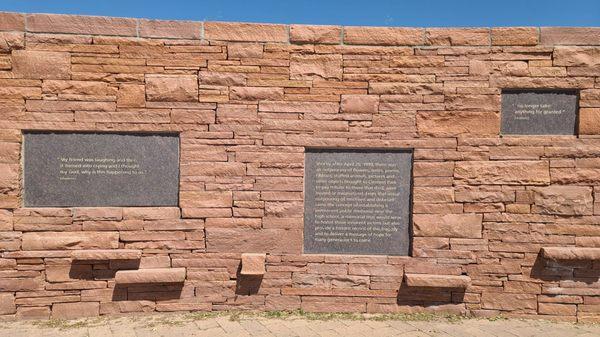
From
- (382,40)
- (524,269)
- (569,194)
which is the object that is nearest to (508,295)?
(524,269)

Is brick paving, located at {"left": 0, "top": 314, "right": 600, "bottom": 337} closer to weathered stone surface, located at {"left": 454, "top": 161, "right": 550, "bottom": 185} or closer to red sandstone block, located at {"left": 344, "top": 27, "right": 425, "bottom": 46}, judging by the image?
weathered stone surface, located at {"left": 454, "top": 161, "right": 550, "bottom": 185}

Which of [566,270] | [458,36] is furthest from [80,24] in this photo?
[566,270]

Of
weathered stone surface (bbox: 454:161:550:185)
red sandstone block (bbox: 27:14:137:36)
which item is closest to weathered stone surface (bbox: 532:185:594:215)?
weathered stone surface (bbox: 454:161:550:185)

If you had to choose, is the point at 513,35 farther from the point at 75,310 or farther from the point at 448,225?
the point at 75,310

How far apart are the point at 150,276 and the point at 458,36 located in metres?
4.11

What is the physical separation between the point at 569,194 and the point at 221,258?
12.4ft

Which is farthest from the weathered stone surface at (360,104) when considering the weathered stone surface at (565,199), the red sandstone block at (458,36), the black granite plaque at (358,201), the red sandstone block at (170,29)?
the weathered stone surface at (565,199)

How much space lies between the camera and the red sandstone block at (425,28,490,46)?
12.1 feet

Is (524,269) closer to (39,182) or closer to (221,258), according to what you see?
(221,258)

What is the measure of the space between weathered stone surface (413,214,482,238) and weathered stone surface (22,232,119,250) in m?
3.23

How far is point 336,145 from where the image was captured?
3709 millimetres

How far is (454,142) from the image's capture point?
369cm

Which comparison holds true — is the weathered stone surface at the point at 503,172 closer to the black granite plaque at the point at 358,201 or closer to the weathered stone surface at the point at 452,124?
the weathered stone surface at the point at 452,124

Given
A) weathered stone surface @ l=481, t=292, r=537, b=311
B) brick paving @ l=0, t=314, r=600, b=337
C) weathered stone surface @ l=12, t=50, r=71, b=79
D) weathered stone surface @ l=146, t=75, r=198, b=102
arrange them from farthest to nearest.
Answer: weathered stone surface @ l=481, t=292, r=537, b=311
weathered stone surface @ l=146, t=75, r=198, b=102
weathered stone surface @ l=12, t=50, r=71, b=79
brick paving @ l=0, t=314, r=600, b=337
